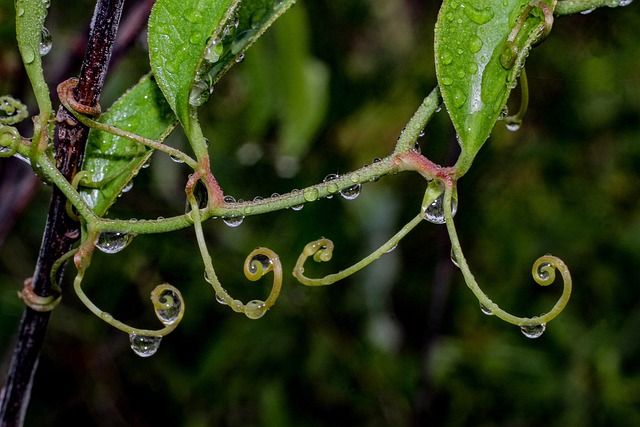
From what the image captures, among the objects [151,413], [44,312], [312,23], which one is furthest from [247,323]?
[44,312]

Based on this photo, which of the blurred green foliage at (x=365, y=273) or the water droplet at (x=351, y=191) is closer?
the water droplet at (x=351, y=191)

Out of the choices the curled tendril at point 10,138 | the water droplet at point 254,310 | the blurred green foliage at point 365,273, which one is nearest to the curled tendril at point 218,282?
the water droplet at point 254,310

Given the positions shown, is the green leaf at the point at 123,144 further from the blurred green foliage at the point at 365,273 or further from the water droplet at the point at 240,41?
the blurred green foliage at the point at 365,273

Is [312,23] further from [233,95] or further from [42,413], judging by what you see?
[42,413]

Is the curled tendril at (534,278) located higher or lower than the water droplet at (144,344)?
lower

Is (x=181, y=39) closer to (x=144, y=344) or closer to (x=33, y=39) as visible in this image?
(x=33, y=39)

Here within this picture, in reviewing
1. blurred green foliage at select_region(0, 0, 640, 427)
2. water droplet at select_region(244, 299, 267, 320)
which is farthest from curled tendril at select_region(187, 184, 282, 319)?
blurred green foliage at select_region(0, 0, 640, 427)

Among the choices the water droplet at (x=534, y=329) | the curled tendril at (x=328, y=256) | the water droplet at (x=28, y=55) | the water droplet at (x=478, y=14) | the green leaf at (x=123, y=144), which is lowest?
the water droplet at (x=534, y=329)
